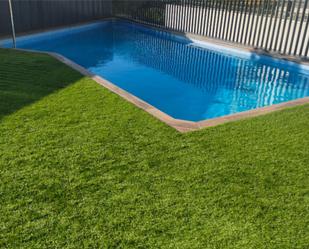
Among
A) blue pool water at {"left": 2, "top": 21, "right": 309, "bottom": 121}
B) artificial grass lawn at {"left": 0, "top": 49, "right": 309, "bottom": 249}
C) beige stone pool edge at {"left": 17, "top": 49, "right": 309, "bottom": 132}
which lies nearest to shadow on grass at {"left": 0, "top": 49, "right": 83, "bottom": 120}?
artificial grass lawn at {"left": 0, "top": 49, "right": 309, "bottom": 249}

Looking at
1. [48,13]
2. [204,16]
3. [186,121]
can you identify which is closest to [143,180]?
[186,121]

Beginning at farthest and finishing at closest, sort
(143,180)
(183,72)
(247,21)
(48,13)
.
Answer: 1. (48,13)
2. (247,21)
3. (183,72)
4. (143,180)

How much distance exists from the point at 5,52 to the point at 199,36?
6.95 metres

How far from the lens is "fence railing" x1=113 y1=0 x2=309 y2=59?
358 inches

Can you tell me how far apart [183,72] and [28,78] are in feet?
15.1

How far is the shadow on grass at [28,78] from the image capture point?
549 cm

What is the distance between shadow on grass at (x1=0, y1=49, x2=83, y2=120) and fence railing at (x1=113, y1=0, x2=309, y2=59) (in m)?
6.11

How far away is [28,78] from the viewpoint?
6758mm

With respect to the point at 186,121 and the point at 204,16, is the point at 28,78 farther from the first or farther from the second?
the point at 204,16

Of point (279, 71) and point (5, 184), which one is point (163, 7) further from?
point (5, 184)

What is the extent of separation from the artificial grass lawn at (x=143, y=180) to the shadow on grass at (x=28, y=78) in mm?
144

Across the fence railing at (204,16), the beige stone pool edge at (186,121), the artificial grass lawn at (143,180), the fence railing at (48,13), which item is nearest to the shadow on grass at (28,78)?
the artificial grass lawn at (143,180)

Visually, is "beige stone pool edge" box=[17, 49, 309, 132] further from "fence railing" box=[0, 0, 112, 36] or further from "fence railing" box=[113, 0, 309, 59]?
"fence railing" box=[0, 0, 112, 36]

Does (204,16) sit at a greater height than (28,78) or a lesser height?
greater
